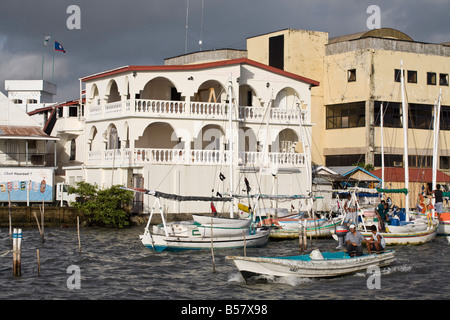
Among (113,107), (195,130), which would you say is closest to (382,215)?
(195,130)

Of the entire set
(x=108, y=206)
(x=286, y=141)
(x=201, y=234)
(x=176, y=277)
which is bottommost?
(x=176, y=277)

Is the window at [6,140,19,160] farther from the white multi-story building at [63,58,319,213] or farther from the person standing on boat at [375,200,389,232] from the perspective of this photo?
the person standing on boat at [375,200,389,232]

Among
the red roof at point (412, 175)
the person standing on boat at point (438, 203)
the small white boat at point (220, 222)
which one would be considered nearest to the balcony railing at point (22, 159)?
the small white boat at point (220, 222)

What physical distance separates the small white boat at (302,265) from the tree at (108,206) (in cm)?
1711

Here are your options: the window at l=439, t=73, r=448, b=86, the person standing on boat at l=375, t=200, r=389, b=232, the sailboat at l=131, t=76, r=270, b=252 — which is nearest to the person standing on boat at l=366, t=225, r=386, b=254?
the sailboat at l=131, t=76, r=270, b=252

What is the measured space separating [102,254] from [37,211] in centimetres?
1098

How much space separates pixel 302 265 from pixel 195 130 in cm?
2081

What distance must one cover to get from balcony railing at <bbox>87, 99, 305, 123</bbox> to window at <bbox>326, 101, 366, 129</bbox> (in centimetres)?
1016

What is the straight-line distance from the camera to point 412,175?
2194 inches

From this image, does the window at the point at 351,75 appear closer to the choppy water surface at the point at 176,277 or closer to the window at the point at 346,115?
the window at the point at 346,115

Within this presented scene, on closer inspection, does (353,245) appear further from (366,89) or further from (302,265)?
(366,89)

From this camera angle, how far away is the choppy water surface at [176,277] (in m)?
23.2

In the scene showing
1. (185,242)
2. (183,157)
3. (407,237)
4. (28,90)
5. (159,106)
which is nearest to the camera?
(185,242)
